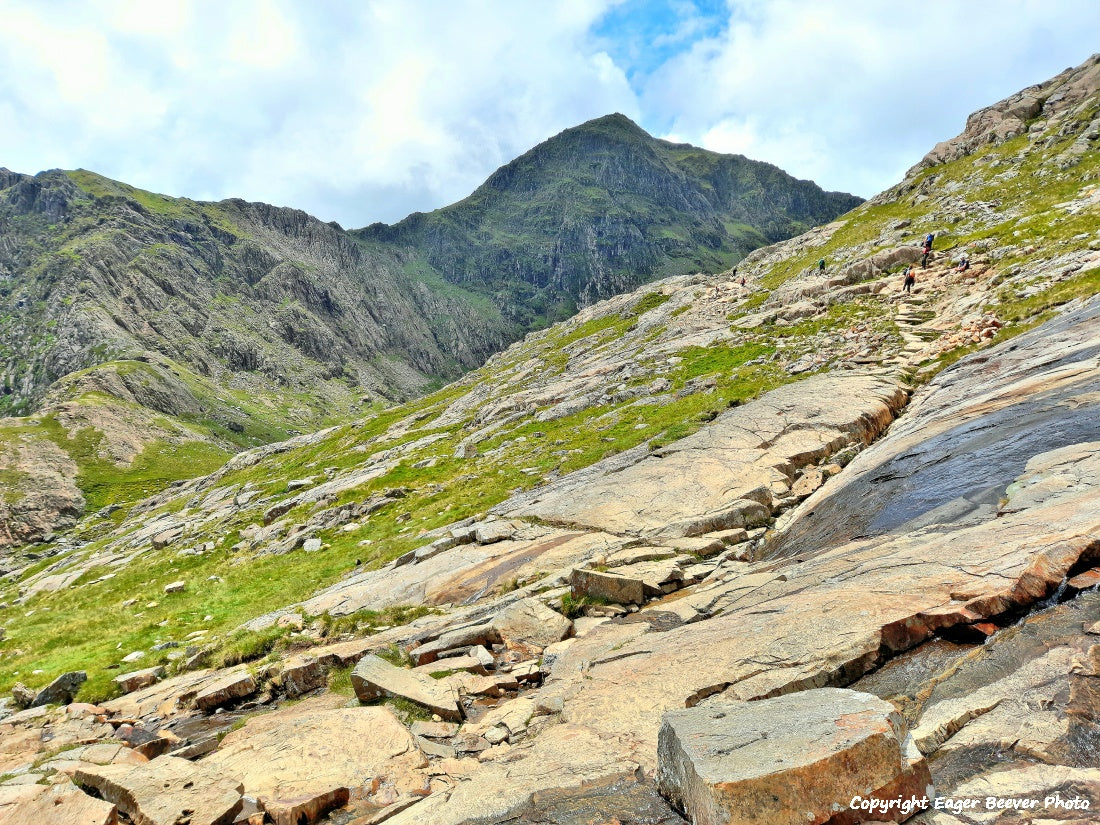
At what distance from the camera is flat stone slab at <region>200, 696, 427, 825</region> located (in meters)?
8.60

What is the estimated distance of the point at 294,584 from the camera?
2850 cm

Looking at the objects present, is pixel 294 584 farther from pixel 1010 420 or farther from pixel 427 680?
pixel 1010 420

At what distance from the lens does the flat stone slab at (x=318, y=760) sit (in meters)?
8.60

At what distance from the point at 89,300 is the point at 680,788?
256013mm

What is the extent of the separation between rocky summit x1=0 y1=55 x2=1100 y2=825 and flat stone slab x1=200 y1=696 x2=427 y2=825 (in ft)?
0.21

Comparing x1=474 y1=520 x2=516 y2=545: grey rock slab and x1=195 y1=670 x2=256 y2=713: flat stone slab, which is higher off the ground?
x1=474 y1=520 x2=516 y2=545: grey rock slab

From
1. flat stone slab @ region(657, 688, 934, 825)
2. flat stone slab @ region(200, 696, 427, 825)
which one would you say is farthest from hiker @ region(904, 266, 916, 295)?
flat stone slab @ region(200, 696, 427, 825)

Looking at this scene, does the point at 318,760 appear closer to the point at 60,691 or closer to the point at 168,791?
the point at 168,791

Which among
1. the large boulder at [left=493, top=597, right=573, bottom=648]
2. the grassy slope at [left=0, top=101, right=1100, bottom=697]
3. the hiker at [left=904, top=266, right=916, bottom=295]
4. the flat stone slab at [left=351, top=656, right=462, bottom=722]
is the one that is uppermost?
the hiker at [left=904, top=266, right=916, bottom=295]

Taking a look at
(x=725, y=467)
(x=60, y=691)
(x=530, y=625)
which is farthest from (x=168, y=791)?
(x=725, y=467)

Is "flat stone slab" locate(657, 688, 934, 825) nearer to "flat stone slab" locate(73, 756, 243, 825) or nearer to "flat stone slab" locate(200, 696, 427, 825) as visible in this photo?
"flat stone slab" locate(200, 696, 427, 825)

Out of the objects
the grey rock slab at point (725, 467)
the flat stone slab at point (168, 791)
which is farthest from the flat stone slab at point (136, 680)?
the grey rock slab at point (725, 467)

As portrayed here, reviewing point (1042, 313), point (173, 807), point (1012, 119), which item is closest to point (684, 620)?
point (173, 807)

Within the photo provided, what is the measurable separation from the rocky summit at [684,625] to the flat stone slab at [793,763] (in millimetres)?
37
